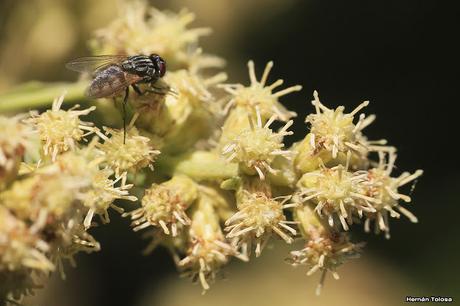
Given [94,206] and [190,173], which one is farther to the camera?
[190,173]

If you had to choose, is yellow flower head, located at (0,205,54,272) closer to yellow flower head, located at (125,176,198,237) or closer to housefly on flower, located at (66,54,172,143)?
yellow flower head, located at (125,176,198,237)

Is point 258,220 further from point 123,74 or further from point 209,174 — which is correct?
point 123,74

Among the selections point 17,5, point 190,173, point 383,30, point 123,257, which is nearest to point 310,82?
point 383,30

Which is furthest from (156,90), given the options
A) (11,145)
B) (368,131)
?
(368,131)

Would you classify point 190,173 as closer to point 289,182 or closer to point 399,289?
point 289,182

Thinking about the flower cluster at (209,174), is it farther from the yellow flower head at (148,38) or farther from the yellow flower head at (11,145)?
the yellow flower head at (148,38)

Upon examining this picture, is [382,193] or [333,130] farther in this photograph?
[382,193]

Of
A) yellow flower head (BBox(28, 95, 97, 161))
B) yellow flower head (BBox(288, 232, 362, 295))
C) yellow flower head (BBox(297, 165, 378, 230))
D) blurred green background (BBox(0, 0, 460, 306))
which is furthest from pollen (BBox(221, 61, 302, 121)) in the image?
blurred green background (BBox(0, 0, 460, 306))

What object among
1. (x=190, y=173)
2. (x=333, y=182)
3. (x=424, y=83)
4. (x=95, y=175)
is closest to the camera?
(x=95, y=175)
